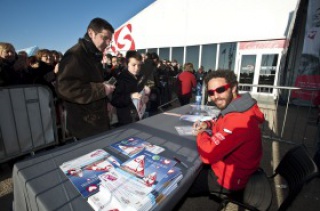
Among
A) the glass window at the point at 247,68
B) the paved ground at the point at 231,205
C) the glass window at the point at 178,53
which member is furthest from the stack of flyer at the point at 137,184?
the glass window at the point at 178,53

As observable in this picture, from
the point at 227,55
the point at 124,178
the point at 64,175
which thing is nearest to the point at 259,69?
the point at 227,55

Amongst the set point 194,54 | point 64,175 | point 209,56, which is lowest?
point 64,175

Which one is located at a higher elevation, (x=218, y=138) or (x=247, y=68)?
(x=247, y=68)

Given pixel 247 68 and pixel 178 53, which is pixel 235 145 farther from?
pixel 178 53

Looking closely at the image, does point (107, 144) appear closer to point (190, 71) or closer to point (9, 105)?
point (9, 105)

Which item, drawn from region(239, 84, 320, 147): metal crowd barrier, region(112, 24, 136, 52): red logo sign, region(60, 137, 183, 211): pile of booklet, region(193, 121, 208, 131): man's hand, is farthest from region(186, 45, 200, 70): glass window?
region(60, 137, 183, 211): pile of booklet

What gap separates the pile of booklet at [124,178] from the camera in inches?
34.0

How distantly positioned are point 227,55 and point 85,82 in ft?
34.1

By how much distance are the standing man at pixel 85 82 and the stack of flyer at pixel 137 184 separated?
0.86 meters

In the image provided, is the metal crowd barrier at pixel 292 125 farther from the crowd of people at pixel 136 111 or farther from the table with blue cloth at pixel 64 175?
the table with blue cloth at pixel 64 175

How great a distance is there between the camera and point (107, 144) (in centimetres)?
152

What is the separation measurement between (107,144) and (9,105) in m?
2.12

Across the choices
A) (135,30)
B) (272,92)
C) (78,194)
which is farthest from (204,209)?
(135,30)

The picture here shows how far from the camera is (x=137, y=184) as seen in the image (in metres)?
0.98
